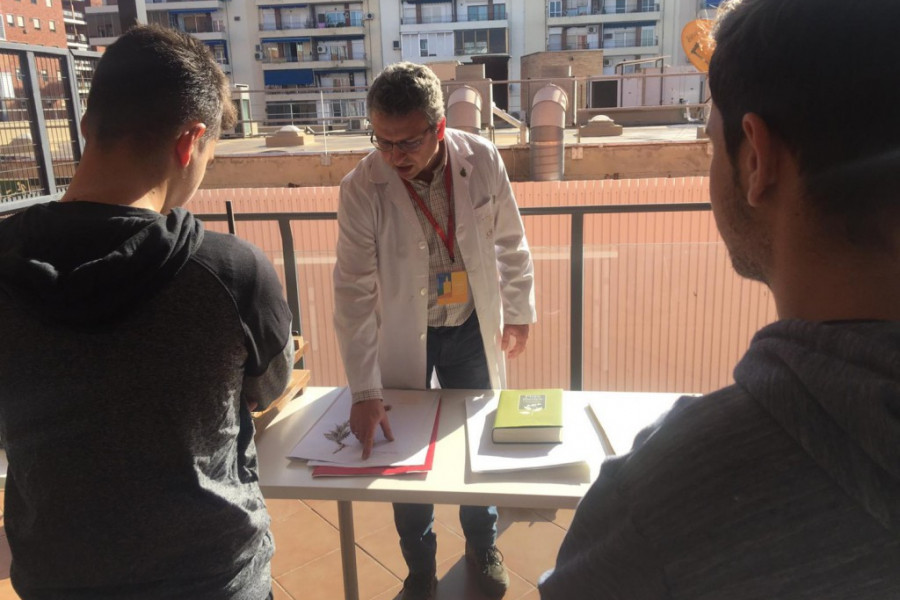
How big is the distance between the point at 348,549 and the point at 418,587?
370 mm

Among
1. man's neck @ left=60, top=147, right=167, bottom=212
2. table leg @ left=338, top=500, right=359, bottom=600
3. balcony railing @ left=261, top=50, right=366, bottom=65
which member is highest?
balcony railing @ left=261, top=50, right=366, bottom=65

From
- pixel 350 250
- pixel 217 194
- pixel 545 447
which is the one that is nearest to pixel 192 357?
pixel 545 447

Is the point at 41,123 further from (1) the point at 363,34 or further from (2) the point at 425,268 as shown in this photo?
(1) the point at 363,34

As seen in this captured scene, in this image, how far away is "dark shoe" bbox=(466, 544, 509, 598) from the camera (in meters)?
2.00

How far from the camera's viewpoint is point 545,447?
1347mm

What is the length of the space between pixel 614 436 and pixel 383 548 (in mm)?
1241

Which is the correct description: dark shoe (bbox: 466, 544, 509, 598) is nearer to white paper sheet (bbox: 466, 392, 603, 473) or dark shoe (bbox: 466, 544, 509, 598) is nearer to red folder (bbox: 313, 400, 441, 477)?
white paper sheet (bbox: 466, 392, 603, 473)

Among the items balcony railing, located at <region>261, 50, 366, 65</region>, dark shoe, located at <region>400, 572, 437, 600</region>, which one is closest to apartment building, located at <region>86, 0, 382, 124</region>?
balcony railing, located at <region>261, 50, 366, 65</region>

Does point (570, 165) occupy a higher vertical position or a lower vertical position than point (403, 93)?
lower

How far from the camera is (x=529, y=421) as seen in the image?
1.37m

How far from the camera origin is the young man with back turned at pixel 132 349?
78 cm

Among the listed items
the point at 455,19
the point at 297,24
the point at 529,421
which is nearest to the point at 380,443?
the point at 529,421

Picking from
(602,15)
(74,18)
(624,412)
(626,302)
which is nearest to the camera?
(624,412)

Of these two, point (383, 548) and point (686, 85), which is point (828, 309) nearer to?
point (383, 548)
